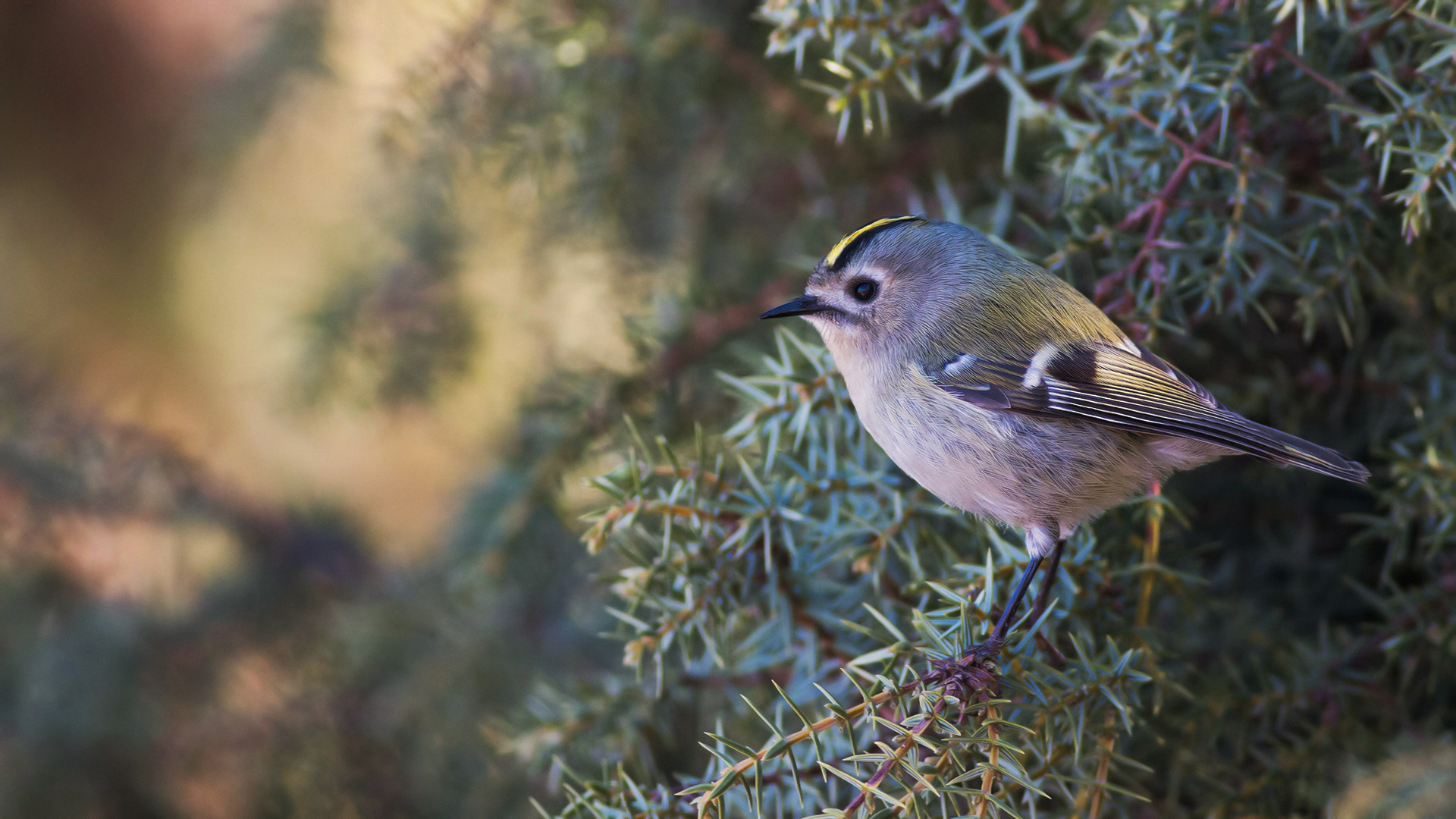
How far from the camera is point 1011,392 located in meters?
1.11

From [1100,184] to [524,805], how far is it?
107 cm

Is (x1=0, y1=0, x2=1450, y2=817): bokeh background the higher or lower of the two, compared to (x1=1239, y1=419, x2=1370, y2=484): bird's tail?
lower

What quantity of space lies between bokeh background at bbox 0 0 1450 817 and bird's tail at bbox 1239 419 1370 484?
8.5 inches

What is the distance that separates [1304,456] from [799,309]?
0.55 m

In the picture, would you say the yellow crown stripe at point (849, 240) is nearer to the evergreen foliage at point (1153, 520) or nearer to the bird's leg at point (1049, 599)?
the evergreen foliage at point (1153, 520)

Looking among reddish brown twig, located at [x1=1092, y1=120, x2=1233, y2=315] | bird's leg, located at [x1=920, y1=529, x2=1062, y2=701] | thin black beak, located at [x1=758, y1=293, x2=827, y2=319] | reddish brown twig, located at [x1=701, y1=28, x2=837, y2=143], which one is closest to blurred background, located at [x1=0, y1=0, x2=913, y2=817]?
reddish brown twig, located at [x1=701, y1=28, x2=837, y2=143]

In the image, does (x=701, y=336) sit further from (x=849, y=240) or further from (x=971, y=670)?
(x=971, y=670)

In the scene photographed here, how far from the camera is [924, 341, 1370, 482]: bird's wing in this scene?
924 mm

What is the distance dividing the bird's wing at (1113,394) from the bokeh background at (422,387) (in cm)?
12

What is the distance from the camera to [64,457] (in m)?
1.51

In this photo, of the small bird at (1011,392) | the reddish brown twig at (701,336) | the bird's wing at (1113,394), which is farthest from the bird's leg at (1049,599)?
the reddish brown twig at (701,336)

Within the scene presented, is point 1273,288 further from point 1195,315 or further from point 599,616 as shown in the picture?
point 599,616

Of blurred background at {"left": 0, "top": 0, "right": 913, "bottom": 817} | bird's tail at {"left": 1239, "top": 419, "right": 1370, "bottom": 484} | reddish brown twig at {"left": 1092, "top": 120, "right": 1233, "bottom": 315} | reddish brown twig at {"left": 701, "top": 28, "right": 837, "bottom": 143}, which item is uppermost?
reddish brown twig at {"left": 1092, "top": 120, "right": 1233, "bottom": 315}

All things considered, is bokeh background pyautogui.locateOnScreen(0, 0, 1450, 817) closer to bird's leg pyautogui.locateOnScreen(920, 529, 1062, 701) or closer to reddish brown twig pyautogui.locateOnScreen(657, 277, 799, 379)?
reddish brown twig pyautogui.locateOnScreen(657, 277, 799, 379)
